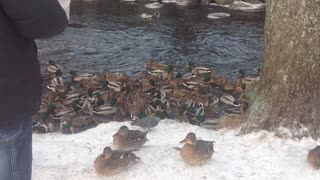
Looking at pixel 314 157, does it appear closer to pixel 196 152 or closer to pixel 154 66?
pixel 196 152

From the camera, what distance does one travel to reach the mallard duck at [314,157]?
4.26 meters

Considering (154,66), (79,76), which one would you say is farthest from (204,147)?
(154,66)

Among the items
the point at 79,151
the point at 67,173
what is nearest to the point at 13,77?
the point at 67,173

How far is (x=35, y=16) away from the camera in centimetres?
213

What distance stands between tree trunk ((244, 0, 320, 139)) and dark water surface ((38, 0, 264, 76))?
485 centimetres

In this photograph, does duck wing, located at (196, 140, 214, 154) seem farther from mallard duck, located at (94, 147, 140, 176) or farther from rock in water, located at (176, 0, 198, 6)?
rock in water, located at (176, 0, 198, 6)

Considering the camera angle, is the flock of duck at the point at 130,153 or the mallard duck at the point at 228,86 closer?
the flock of duck at the point at 130,153

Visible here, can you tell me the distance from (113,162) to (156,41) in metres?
8.08

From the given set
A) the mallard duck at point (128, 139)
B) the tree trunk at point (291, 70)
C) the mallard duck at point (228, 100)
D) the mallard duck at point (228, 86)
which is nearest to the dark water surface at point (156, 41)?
the mallard duck at point (228, 86)

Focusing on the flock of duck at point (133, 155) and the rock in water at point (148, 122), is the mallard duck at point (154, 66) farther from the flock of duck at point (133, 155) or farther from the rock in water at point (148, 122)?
the flock of duck at point (133, 155)

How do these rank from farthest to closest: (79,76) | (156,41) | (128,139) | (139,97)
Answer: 1. (156,41)
2. (79,76)
3. (139,97)
4. (128,139)

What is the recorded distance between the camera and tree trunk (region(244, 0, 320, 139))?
15.2 feet

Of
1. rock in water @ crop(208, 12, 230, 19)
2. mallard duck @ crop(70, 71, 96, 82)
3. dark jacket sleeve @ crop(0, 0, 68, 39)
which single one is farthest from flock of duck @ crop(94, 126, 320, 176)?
rock in water @ crop(208, 12, 230, 19)

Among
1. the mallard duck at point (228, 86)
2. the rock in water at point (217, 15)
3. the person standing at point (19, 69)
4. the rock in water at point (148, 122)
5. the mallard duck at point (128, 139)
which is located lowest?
the rock in water at point (217, 15)
